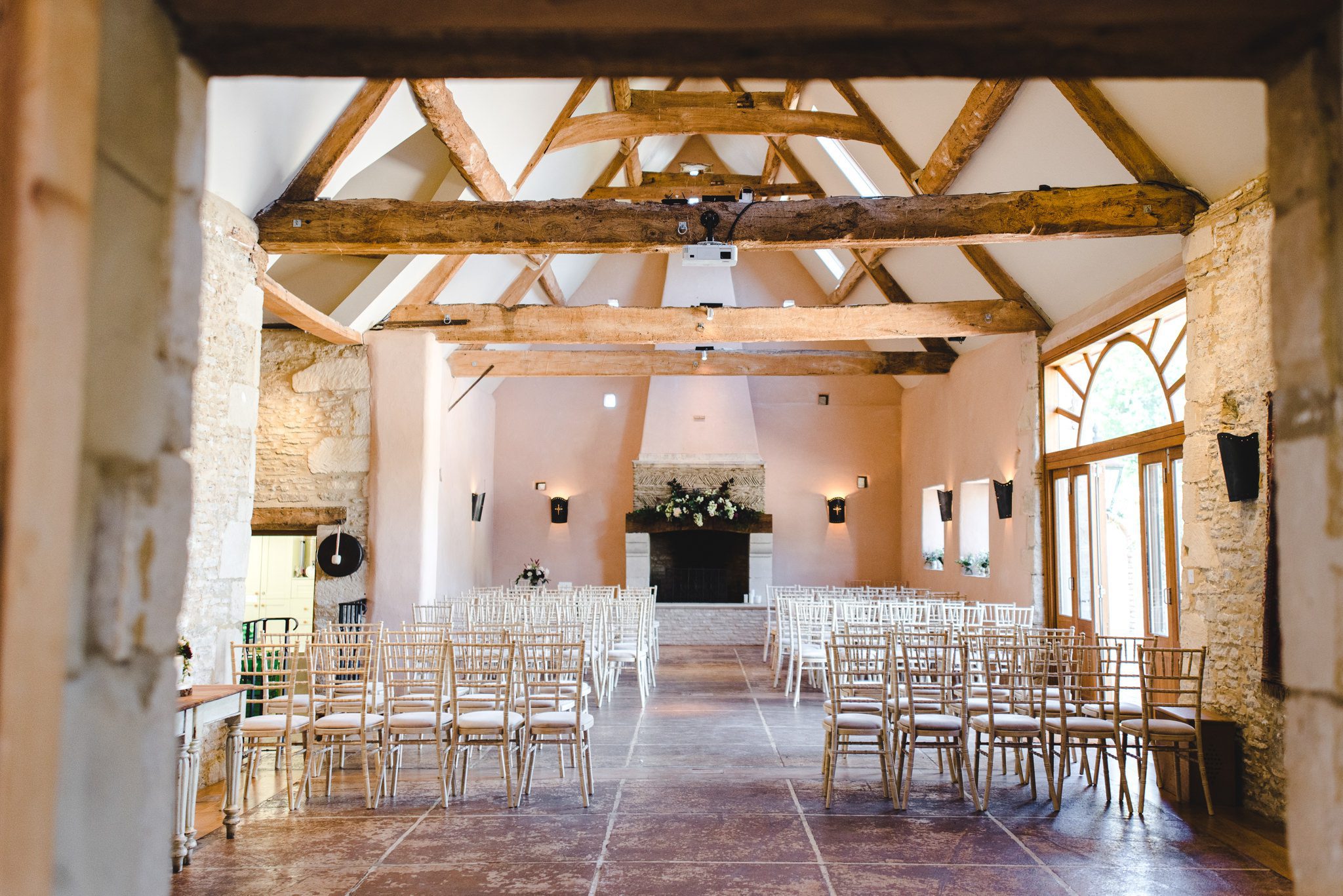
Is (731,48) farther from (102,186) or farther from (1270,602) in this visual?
(1270,602)

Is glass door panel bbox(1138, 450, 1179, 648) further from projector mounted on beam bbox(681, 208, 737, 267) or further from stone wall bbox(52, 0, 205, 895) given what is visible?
stone wall bbox(52, 0, 205, 895)

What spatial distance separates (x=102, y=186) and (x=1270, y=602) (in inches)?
202

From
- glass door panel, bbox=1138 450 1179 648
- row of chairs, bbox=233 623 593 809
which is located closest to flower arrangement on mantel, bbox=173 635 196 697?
row of chairs, bbox=233 623 593 809

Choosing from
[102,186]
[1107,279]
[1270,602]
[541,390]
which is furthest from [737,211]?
[541,390]

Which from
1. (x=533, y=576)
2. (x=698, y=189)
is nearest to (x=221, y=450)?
(x=698, y=189)

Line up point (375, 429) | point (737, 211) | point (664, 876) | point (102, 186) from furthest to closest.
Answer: point (375, 429)
point (737, 211)
point (664, 876)
point (102, 186)

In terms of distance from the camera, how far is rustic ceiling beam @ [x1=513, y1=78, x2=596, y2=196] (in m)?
7.55

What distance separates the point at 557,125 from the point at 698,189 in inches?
152

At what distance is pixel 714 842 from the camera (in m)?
4.02

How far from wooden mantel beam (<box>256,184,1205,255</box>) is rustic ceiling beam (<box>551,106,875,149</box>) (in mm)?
2322

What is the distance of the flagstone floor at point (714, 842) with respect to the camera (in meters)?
3.54

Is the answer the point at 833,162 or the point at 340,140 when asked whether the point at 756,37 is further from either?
the point at 833,162

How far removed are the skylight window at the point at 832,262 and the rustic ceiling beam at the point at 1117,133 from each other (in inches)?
234

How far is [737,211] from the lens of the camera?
20.0 ft
